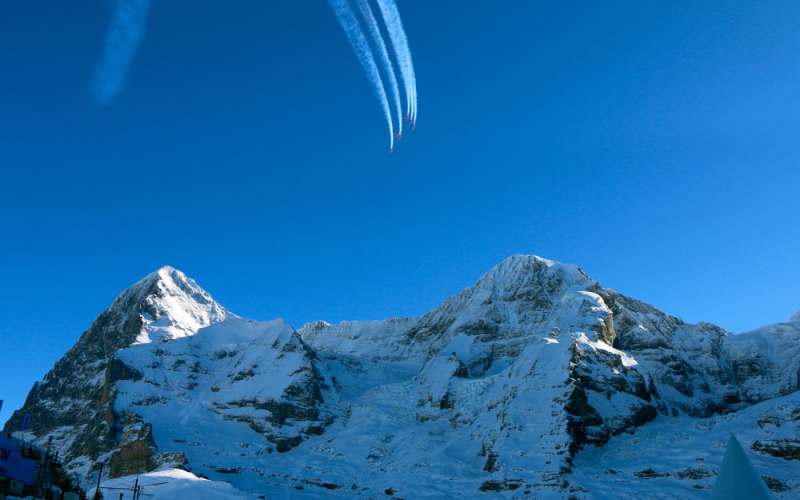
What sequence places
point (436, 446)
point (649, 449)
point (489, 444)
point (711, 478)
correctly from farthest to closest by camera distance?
1. point (436, 446)
2. point (489, 444)
3. point (649, 449)
4. point (711, 478)

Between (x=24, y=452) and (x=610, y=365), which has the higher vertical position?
(x=610, y=365)

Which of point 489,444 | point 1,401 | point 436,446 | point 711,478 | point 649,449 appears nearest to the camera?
point 1,401

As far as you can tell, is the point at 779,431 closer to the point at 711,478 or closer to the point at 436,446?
the point at 711,478

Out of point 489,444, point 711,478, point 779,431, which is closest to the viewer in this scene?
point 711,478

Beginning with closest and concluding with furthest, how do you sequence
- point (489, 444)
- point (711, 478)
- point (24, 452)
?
point (24, 452) < point (711, 478) < point (489, 444)

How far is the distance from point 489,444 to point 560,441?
2492 centimetres

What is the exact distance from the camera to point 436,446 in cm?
19125

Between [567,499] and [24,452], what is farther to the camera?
[567,499]

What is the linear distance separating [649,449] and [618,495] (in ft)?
101

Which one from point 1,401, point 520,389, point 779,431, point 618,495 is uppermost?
point 520,389

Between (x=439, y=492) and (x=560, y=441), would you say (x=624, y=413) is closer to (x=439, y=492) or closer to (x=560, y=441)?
(x=560, y=441)

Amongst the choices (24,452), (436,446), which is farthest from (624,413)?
(24,452)

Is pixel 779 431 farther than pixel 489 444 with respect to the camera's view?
No

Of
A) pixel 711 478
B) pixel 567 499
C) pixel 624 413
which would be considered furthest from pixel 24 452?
pixel 624 413
